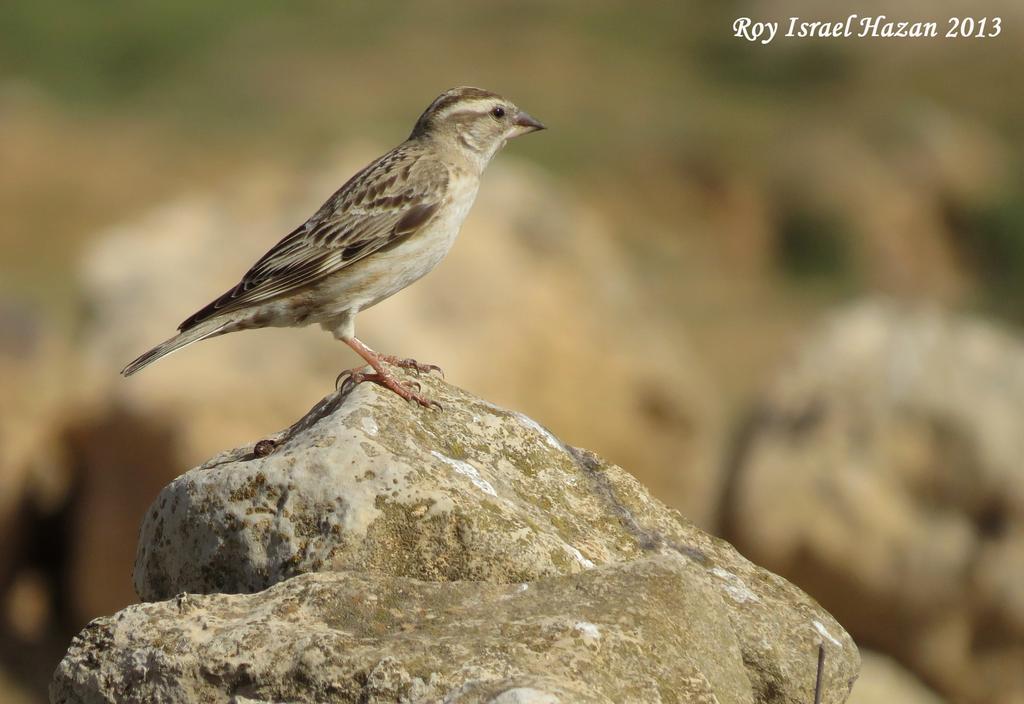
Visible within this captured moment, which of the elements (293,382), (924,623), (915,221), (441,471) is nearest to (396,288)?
(441,471)

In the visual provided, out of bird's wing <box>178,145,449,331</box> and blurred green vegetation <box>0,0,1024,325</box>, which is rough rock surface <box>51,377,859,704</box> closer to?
bird's wing <box>178,145,449,331</box>

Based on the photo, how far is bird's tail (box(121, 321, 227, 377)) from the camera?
737cm

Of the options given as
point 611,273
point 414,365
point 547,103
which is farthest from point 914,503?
point 547,103

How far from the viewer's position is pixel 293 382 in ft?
41.7

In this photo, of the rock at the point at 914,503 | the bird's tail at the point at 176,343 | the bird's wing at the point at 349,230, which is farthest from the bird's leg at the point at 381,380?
the rock at the point at 914,503

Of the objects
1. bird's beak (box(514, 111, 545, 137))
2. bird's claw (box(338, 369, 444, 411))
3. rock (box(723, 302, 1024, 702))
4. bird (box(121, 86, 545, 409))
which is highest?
bird's beak (box(514, 111, 545, 137))

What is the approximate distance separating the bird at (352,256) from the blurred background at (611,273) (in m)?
4.71

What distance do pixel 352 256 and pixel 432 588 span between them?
325 centimetres

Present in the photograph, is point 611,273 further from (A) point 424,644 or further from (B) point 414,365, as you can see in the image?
(A) point 424,644

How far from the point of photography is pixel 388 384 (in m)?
6.18

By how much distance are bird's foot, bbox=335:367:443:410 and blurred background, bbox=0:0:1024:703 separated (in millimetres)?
6110

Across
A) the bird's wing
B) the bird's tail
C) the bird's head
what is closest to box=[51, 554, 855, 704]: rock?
the bird's tail

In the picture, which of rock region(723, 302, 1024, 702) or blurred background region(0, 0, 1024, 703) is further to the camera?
blurred background region(0, 0, 1024, 703)

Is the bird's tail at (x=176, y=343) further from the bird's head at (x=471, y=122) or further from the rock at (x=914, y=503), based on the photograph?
the rock at (x=914, y=503)
